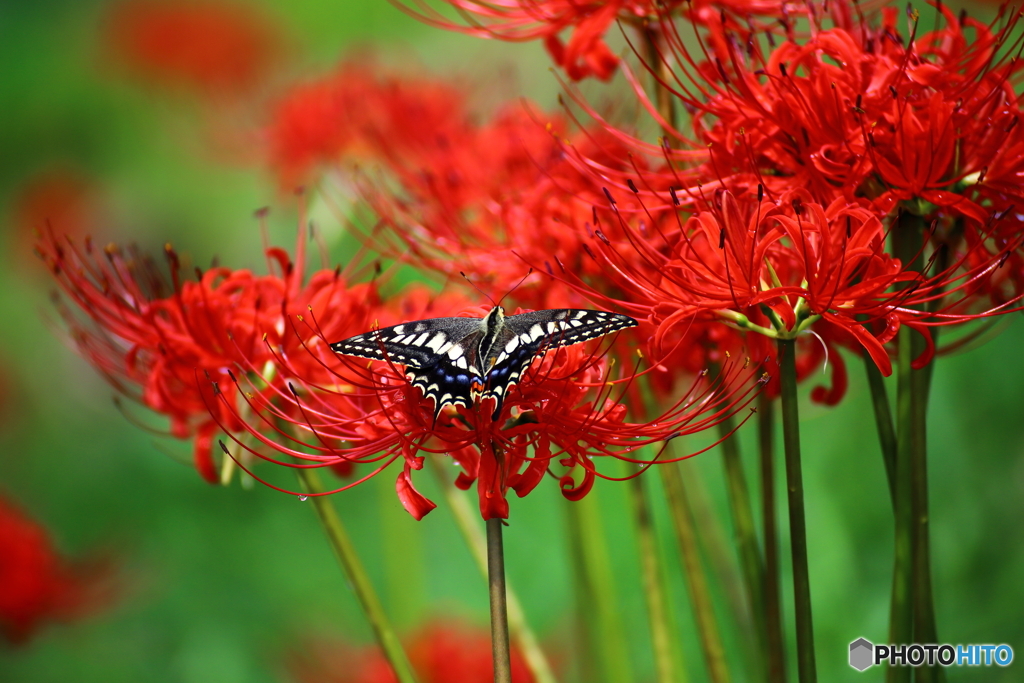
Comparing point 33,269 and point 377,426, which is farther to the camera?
point 33,269

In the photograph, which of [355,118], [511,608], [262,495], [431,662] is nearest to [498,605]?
[511,608]

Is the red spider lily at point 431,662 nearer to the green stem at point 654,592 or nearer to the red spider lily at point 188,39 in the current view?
the green stem at point 654,592

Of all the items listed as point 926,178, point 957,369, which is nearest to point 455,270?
point 926,178

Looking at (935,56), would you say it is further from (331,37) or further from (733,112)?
(331,37)

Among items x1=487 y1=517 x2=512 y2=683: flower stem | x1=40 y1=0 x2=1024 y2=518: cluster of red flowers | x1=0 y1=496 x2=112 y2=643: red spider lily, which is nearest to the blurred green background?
x1=0 y1=496 x2=112 y2=643: red spider lily

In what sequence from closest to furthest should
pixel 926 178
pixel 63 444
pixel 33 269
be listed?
pixel 926 178 < pixel 63 444 < pixel 33 269

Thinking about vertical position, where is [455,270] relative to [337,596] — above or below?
above

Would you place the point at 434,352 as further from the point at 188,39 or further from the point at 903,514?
the point at 188,39
